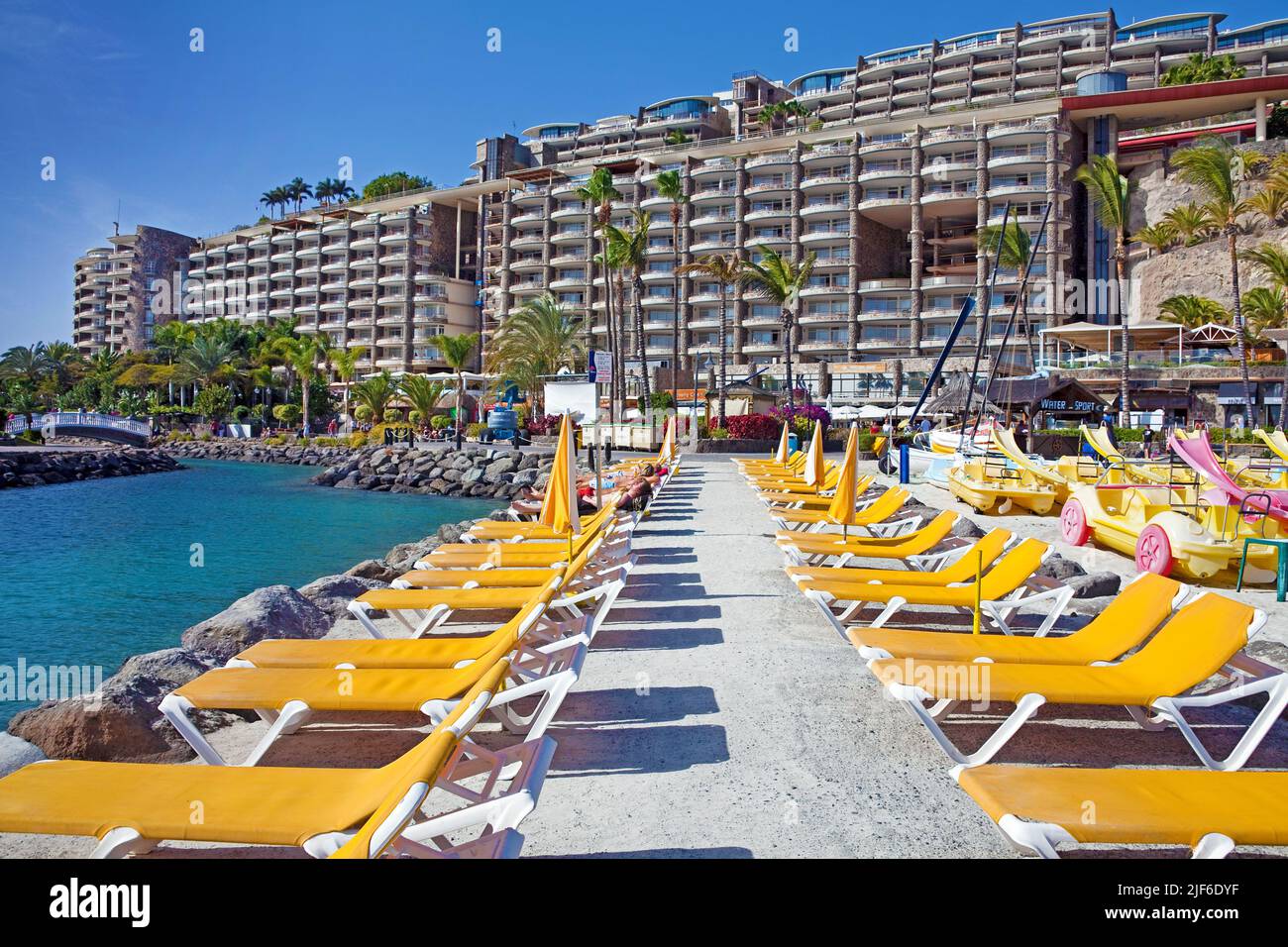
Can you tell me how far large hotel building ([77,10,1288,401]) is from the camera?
6153 cm

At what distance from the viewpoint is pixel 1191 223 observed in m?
54.3

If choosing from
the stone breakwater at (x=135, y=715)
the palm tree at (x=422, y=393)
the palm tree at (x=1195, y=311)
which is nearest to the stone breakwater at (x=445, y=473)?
the palm tree at (x=422, y=393)

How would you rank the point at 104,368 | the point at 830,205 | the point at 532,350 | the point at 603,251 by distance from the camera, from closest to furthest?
the point at 532,350
the point at 603,251
the point at 830,205
the point at 104,368

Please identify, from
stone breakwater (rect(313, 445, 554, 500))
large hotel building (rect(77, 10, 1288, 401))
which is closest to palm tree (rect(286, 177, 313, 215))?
large hotel building (rect(77, 10, 1288, 401))

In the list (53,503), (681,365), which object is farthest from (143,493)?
(681,365)

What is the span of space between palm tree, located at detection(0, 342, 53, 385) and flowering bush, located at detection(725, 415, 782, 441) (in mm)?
88020

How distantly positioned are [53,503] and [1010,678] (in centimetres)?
3397

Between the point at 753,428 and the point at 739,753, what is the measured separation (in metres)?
32.9

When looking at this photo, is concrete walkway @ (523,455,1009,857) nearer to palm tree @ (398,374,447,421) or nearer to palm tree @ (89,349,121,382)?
palm tree @ (398,374,447,421)

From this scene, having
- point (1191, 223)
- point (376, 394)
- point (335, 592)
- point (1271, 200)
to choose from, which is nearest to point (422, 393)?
point (376, 394)

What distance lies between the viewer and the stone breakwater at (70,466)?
127 ft

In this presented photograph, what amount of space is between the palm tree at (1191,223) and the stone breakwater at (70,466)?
59762 mm

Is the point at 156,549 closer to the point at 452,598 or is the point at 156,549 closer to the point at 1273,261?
the point at 452,598
